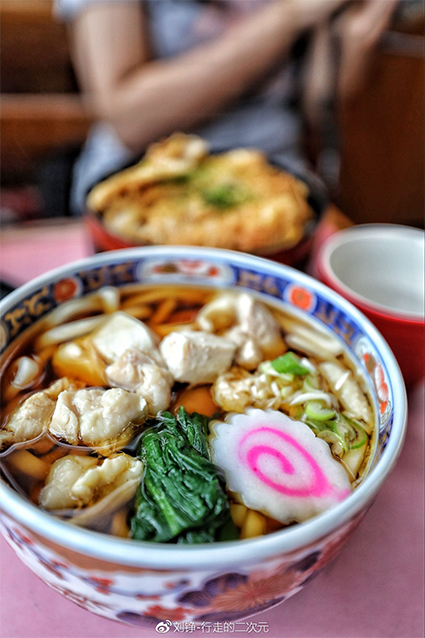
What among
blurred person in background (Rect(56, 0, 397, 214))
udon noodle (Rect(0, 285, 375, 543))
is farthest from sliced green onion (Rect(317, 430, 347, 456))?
blurred person in background (Rect(56, 0, 397, 214))

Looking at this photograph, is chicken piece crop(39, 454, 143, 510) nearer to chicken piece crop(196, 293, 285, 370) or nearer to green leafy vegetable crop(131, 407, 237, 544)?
green leafy vegetable crop(131, 407, 237, 544)

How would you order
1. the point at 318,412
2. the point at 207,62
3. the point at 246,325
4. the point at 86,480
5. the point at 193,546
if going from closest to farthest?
the point at 193,546 < the point at 86,480 < the point at 318,412 < the point at 246,325 < the point at 207,62

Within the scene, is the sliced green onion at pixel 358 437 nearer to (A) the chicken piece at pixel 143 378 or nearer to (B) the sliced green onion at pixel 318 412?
(B) the sliced green onion at pixel 318 412

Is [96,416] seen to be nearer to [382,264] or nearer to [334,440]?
[334,440]

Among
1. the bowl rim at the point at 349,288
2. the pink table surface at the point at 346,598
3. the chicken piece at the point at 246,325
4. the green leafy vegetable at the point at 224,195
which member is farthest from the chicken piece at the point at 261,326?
the green leafy vegetable at the point at 224,195

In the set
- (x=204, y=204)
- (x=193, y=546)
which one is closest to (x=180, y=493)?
(x=193, y=546)

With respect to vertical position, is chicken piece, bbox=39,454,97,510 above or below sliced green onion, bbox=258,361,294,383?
above

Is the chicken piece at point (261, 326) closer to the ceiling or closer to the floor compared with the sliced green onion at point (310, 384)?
closer to the ceiling
